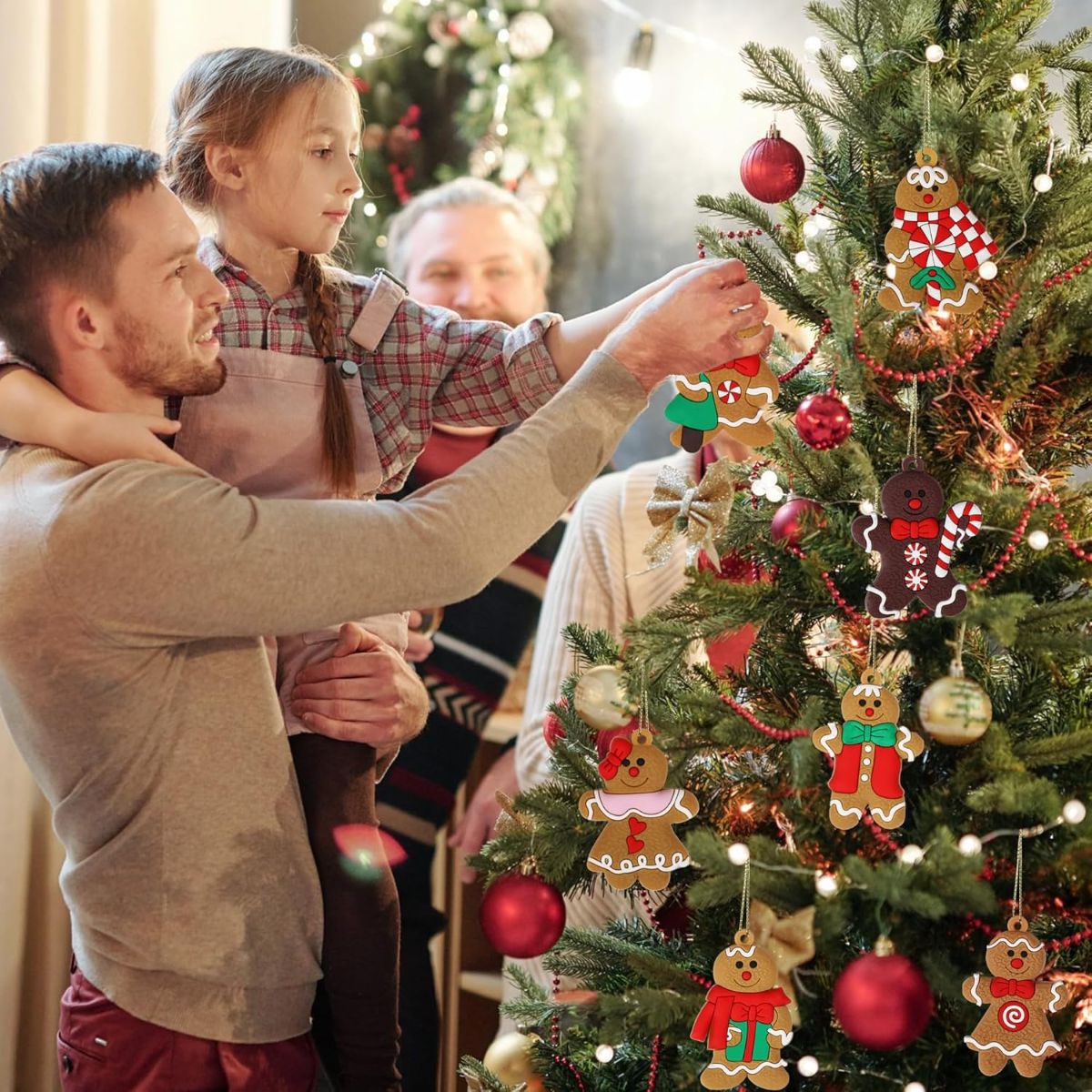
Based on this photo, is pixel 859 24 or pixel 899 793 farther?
pixel 859 24

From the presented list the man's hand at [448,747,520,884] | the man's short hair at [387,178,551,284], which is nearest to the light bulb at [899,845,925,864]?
the man's hand at [448,747,520,884]

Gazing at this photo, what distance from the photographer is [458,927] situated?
2.73 metres

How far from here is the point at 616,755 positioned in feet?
3.90

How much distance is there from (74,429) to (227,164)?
352 mm

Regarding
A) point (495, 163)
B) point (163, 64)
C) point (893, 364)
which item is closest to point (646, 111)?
point (495, 163)

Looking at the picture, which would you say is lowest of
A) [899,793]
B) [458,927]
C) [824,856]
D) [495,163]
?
[458,927]

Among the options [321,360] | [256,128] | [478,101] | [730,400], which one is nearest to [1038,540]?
[730,400]

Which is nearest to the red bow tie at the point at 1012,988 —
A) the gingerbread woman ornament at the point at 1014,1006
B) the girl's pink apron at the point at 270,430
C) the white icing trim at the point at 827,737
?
the gingerbread woman ornament at the point at 1014,1006

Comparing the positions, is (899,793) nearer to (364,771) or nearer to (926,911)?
(926,911)

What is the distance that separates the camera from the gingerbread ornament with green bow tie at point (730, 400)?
1220mm

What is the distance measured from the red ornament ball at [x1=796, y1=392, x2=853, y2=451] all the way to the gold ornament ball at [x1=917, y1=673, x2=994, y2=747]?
0.70 feet

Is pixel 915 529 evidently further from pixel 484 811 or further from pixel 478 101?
pixel 478 101

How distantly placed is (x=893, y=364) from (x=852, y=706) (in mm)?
293

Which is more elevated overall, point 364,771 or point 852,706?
point 852,706
